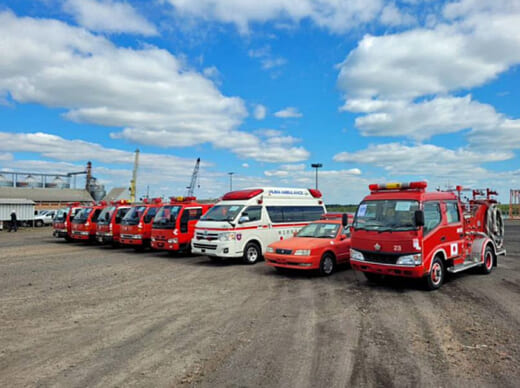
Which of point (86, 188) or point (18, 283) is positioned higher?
point (86, 188)

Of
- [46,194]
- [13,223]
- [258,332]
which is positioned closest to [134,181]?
[46,194]

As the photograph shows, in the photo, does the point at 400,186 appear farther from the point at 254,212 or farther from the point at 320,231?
the point at 254,212

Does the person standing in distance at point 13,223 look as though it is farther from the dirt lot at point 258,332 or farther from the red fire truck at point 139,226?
the dirt lot at point 258,332

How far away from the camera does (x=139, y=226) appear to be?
16.7 meters

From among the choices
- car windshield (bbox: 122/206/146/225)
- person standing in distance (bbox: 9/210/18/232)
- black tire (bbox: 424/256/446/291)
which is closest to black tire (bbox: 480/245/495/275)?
black tire (bbox: 424/256/446/291)

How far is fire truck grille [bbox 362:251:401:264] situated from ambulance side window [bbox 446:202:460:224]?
191cm

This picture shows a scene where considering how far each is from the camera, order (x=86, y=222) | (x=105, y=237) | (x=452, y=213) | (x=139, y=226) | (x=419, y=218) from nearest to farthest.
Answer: (x=419, y=218) → (x=452, y=213) → (x=139, y=226) → (x=105, y=237) → (x=86, y=222)

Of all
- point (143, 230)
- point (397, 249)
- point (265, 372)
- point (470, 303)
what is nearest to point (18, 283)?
point (143, 230)

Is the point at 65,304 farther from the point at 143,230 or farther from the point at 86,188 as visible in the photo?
the point at 86,188

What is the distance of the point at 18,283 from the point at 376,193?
30.9ft

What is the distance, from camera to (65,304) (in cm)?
793

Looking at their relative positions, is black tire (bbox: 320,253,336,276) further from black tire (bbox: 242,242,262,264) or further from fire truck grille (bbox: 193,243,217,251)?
fire truck grille (bbox: 193,243,217,251)

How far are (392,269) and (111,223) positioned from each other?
1401cm

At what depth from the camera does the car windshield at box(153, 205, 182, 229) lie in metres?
15.2
